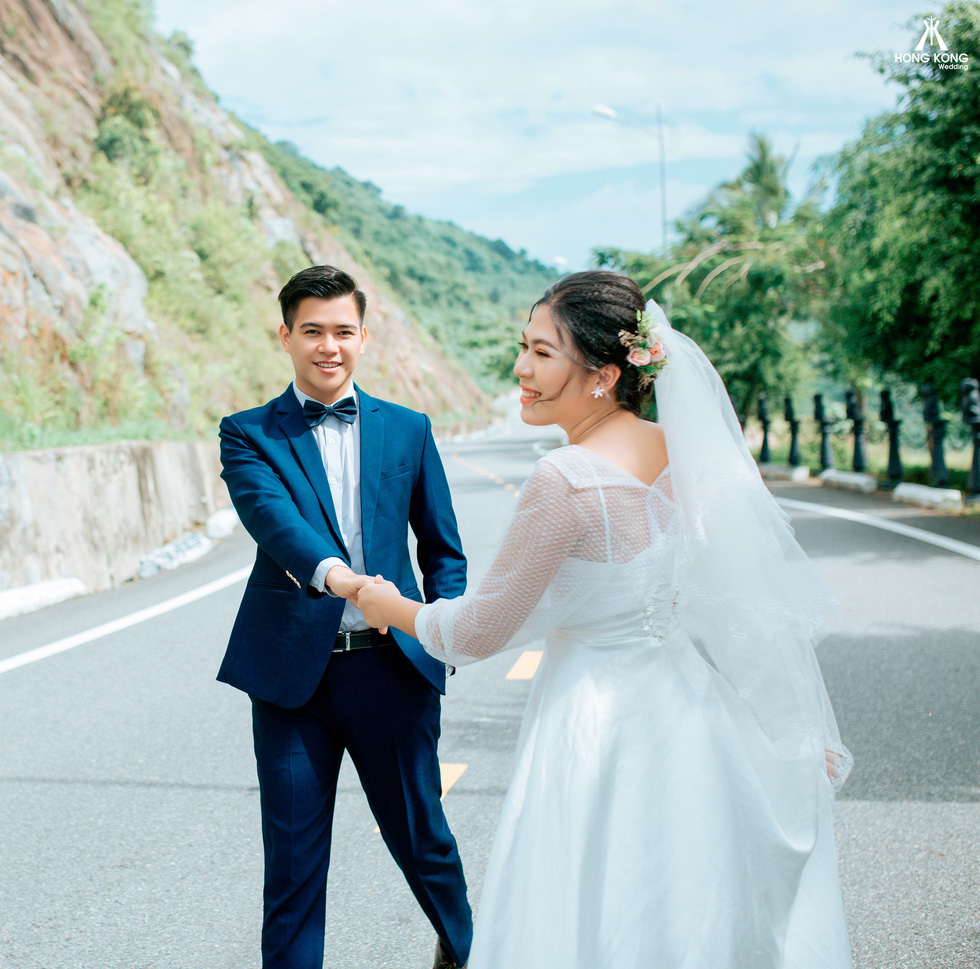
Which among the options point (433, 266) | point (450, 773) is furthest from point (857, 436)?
point (433, 266)

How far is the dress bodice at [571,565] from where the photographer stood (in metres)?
2.27

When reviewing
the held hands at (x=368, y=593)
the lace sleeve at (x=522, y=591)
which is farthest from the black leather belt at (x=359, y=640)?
the lace sleeve at (x=522, y=591)

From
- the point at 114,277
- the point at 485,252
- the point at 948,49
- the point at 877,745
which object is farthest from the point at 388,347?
the point at 485,252

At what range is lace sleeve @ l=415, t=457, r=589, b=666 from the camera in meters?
2.27

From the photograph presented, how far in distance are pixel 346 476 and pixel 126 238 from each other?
82.2 ft

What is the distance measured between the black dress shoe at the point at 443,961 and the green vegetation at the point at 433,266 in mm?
22190

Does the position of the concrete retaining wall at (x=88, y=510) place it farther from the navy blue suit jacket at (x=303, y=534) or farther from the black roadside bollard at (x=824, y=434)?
the black roadside bollard at (x=824, y=434)

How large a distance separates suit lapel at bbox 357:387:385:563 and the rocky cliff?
8483 mm

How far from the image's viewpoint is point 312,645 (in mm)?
2738

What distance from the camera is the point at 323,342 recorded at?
287 cm

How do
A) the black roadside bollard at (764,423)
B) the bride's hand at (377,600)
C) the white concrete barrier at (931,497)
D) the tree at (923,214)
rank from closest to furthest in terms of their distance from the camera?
the bride's hand at (377,600) < the tree at (923,214) < the white concrete barrier at (931,497) < the black roadside bollard at (764,423)

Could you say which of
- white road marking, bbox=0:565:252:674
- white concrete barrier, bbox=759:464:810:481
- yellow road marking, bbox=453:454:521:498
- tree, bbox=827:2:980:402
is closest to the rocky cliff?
white road marking, bbox=0:565:252:674

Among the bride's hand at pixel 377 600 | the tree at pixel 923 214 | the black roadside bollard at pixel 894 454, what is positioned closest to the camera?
the bride's hand at pixel 377 600

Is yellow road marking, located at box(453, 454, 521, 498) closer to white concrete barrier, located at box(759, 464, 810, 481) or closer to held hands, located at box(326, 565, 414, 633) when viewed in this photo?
white concrete barrier, located at box(759, 464, 810, 481)
